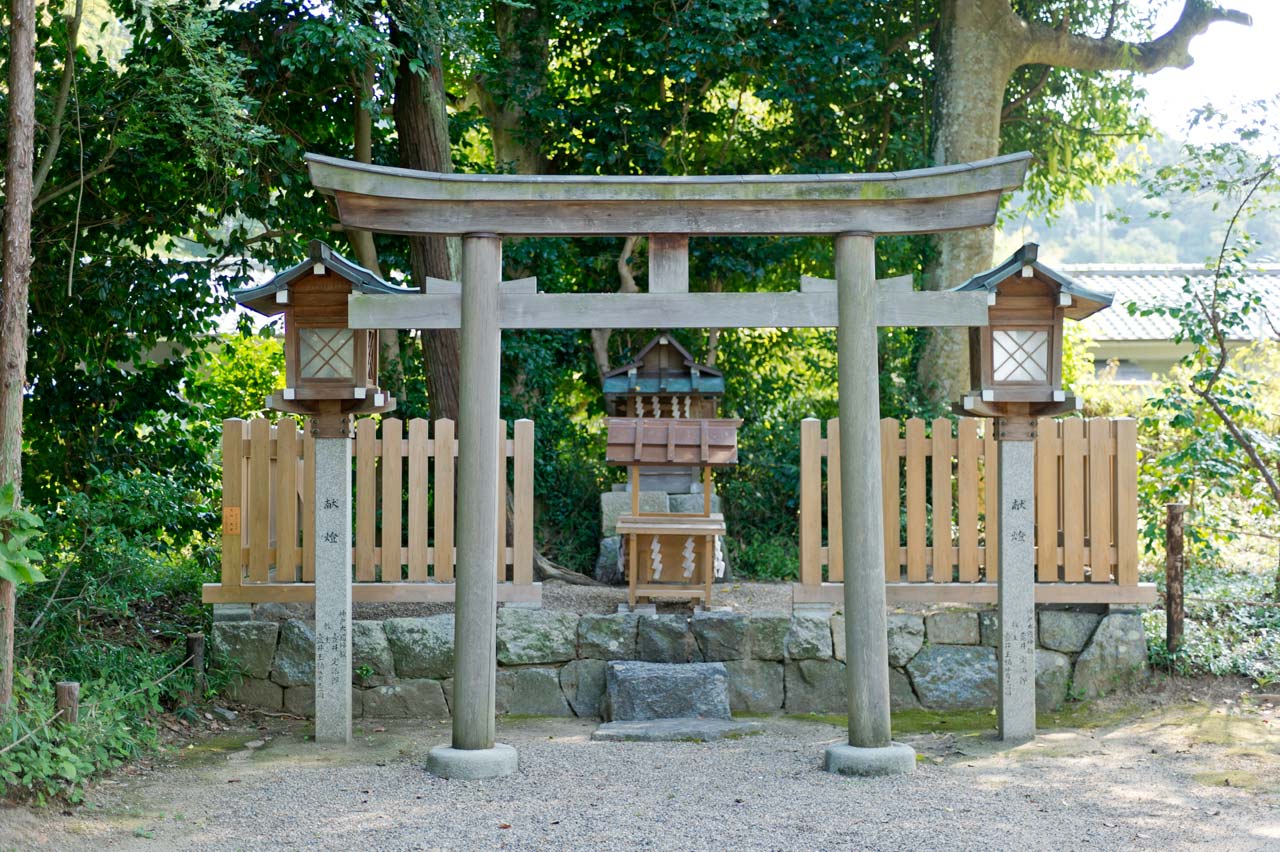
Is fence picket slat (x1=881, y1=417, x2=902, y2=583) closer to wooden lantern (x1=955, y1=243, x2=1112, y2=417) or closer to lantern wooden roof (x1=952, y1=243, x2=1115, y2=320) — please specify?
wooden lantern (x1=955, y1=243, x2=1112, y2=417)

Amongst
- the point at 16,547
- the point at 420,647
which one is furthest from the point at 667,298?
the point at 16,547

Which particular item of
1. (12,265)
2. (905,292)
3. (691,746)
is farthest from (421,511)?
(905,292)

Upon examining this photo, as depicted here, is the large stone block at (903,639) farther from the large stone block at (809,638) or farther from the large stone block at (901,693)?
the large stone block at (809,638)

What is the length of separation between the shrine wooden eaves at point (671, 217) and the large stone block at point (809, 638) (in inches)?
84.9

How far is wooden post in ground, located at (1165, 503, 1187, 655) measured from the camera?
24.0 ft

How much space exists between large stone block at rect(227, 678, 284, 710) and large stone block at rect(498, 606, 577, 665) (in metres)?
1.39

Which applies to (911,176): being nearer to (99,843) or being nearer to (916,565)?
(916,565)

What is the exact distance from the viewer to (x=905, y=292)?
5723 mm

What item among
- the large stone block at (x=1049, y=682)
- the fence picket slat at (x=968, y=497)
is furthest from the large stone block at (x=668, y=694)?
the large stone block at (x=1049, y=682)

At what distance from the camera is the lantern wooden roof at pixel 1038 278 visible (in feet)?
20.0

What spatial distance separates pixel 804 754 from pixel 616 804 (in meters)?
1.29

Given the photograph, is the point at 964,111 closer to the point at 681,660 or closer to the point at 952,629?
the point at 952,629

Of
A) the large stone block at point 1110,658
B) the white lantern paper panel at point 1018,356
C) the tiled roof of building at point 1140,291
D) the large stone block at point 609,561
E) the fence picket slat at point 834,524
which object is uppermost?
the tiled roof of building at point 1140,291

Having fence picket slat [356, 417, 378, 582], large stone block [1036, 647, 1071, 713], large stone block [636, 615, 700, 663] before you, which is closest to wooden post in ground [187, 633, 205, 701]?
fence picket slat [356, 417, 378, 582]
